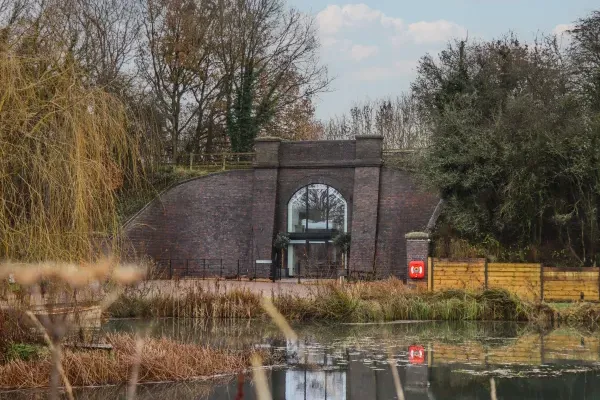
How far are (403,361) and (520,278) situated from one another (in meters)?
10.2

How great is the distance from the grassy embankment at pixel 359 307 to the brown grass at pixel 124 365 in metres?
6.60

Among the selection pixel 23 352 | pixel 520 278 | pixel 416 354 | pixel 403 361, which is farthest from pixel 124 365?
pixel 520 278

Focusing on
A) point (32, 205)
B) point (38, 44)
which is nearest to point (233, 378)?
point (32, 205)

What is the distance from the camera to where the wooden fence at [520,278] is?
822 inches

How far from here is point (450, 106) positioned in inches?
1002

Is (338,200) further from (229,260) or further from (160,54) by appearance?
(160,54)

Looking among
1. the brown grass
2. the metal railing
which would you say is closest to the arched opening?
the metal railing

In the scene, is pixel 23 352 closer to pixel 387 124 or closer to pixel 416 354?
pixel 416 354

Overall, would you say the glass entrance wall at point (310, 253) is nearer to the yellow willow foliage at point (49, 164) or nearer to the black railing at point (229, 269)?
the black railing at point (229, 269)

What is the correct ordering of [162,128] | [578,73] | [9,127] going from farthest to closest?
1. [162,128]
2. [578,73]
3. [9,127]

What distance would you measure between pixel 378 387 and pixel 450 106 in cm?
1656

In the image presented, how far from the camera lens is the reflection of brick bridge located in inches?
1215

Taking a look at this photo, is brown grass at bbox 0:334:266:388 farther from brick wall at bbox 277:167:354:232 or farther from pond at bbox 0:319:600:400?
brick wall at bbox 277:167:354:232

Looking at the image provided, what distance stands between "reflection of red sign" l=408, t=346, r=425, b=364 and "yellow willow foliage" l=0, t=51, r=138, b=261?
17.5 ft
